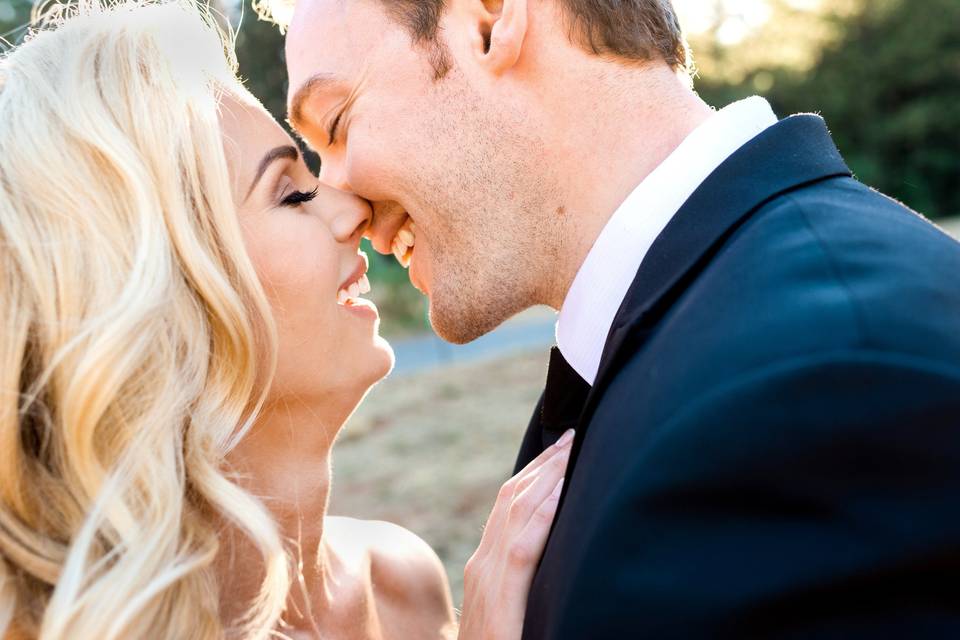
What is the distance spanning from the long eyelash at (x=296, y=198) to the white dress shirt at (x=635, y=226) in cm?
72

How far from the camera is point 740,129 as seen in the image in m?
2.16

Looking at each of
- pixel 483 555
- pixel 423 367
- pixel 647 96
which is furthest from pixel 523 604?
pixel 423 367

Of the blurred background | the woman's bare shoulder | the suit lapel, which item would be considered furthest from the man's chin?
the blurred background

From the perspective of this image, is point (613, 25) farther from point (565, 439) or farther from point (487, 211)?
point (565, 439)

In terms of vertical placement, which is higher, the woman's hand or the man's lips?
the man's lips

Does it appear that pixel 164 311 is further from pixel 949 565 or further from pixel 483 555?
pixel 949 565

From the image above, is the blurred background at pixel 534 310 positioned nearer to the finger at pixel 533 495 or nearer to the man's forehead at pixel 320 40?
the man's forehead at pixel 320 40

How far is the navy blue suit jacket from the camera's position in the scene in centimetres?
137

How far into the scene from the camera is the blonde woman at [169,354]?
6.78ft

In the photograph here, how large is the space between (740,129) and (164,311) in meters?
1.32

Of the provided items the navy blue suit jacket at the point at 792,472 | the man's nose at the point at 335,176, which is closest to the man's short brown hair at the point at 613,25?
the man's nose at the point at 335,176

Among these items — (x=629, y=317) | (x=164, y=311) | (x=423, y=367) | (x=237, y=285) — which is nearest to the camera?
(x=629, y=317)

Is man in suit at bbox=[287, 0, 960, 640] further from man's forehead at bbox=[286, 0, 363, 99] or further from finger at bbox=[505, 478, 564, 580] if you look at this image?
finger at bbox=[505, 478, 564, 580]

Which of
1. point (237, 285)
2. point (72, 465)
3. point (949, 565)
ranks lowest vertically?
point (72, 465)
